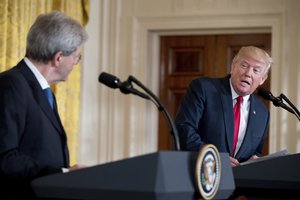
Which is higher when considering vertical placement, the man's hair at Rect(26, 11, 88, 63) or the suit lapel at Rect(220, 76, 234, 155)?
the man's hair at Rect(26, 11, 88, 63)

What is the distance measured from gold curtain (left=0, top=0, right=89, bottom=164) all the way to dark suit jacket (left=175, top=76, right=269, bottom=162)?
1826mm

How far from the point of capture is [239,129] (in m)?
3.92

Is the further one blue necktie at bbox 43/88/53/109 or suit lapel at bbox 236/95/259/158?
suit lapel at bbox 236/95/259/158

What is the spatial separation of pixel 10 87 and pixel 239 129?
A: 181cm

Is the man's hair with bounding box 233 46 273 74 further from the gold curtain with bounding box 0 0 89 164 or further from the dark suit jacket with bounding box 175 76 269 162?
the gold curtain with bounding box 0 0 89 164

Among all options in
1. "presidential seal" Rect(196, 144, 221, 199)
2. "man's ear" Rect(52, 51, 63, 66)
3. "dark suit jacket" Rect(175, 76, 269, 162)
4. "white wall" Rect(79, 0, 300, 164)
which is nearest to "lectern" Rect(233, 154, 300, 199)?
"dark suit jacket" Rect(175, 76, 269, 162)

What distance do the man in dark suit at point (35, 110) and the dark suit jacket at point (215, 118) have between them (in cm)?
123

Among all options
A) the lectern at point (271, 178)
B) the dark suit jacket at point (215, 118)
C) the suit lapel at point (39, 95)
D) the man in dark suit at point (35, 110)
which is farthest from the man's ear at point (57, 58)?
the dark suit jacket at point (215, 118)

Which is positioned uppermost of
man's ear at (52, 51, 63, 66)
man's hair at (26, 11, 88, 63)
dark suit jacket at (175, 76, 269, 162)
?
man's hair at (26, 11, 88, 63)

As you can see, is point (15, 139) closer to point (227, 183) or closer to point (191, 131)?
point (227, 183)

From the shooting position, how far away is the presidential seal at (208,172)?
2.20 meters

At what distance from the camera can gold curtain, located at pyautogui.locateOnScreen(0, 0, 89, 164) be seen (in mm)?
5059

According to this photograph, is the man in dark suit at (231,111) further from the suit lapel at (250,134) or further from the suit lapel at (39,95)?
the suit lapel at (39,95)

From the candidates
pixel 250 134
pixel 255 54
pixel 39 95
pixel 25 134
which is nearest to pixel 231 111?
pixel 250 134
